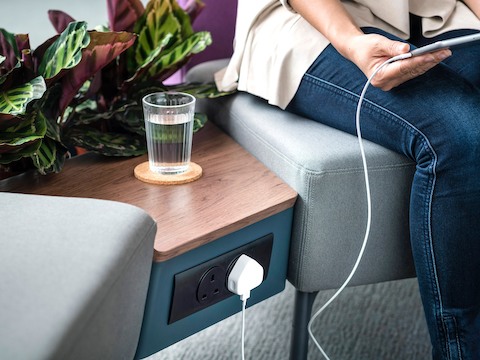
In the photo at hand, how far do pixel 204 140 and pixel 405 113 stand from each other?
1.26 ft

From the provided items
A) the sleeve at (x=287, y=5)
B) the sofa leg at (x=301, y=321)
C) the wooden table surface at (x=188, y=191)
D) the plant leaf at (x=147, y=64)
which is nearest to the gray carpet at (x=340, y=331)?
the sofa leg at (x=301, y=321)

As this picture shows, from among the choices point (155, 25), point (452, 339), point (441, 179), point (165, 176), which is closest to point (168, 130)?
point (165, 176)

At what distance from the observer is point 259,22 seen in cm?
124

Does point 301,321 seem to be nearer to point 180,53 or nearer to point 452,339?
point 452,339

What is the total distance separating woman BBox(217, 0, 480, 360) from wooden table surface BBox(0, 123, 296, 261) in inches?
5.8

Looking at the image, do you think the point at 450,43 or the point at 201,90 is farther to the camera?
the point at 201,90

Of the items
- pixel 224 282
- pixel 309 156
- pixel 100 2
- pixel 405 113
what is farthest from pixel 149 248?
pixel 100 2

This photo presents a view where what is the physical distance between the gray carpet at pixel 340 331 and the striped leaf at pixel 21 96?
1.93ft

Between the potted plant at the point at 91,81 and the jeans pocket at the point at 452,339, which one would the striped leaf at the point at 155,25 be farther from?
the jeans pocket at the point at 452,339

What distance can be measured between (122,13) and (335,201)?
0.50 m

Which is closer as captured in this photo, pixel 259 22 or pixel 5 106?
pixel 5 106

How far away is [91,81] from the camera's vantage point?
1.24 m

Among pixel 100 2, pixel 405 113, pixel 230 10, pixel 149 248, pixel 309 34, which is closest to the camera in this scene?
pixel 149 248

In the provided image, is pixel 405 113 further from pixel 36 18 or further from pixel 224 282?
pixel 36 18
